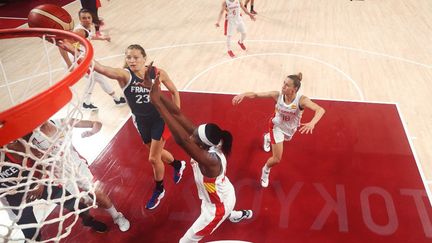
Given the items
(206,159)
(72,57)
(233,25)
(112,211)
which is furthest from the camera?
(233,25)

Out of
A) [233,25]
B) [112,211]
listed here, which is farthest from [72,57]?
[233,25]

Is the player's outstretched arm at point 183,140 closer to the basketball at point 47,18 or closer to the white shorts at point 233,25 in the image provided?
the basketball at point 47,18

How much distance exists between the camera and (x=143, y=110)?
11.2 ft

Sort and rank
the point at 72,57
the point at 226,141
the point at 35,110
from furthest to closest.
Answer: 1. the point at 72,57
2. the point at 226,141
3. the point at 35,110

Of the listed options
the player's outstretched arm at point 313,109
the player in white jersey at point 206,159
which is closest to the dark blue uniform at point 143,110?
the player in white jersey at point 206,159

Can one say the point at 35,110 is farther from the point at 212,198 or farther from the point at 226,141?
the point at 212,198

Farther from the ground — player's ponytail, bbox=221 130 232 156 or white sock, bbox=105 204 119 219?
player's ponytail, bbox=221 130 232 156

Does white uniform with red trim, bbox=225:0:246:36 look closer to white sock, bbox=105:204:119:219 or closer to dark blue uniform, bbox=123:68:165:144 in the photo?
dark blue uniform, bbox=123:68:165:144

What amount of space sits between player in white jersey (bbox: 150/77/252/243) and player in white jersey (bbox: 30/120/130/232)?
0.72m

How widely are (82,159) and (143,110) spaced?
0.80 meters

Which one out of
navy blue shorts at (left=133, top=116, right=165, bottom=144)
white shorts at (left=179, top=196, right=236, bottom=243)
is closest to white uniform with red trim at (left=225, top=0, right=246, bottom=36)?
navy blue shorts at (left=133, top=116, right=165, bottom=144)

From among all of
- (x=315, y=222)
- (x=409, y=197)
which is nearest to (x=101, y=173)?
(x=315, y=222)

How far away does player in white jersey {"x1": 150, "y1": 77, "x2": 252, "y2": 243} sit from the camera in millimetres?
2316

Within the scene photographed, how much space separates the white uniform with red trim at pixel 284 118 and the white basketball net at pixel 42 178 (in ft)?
6.90
